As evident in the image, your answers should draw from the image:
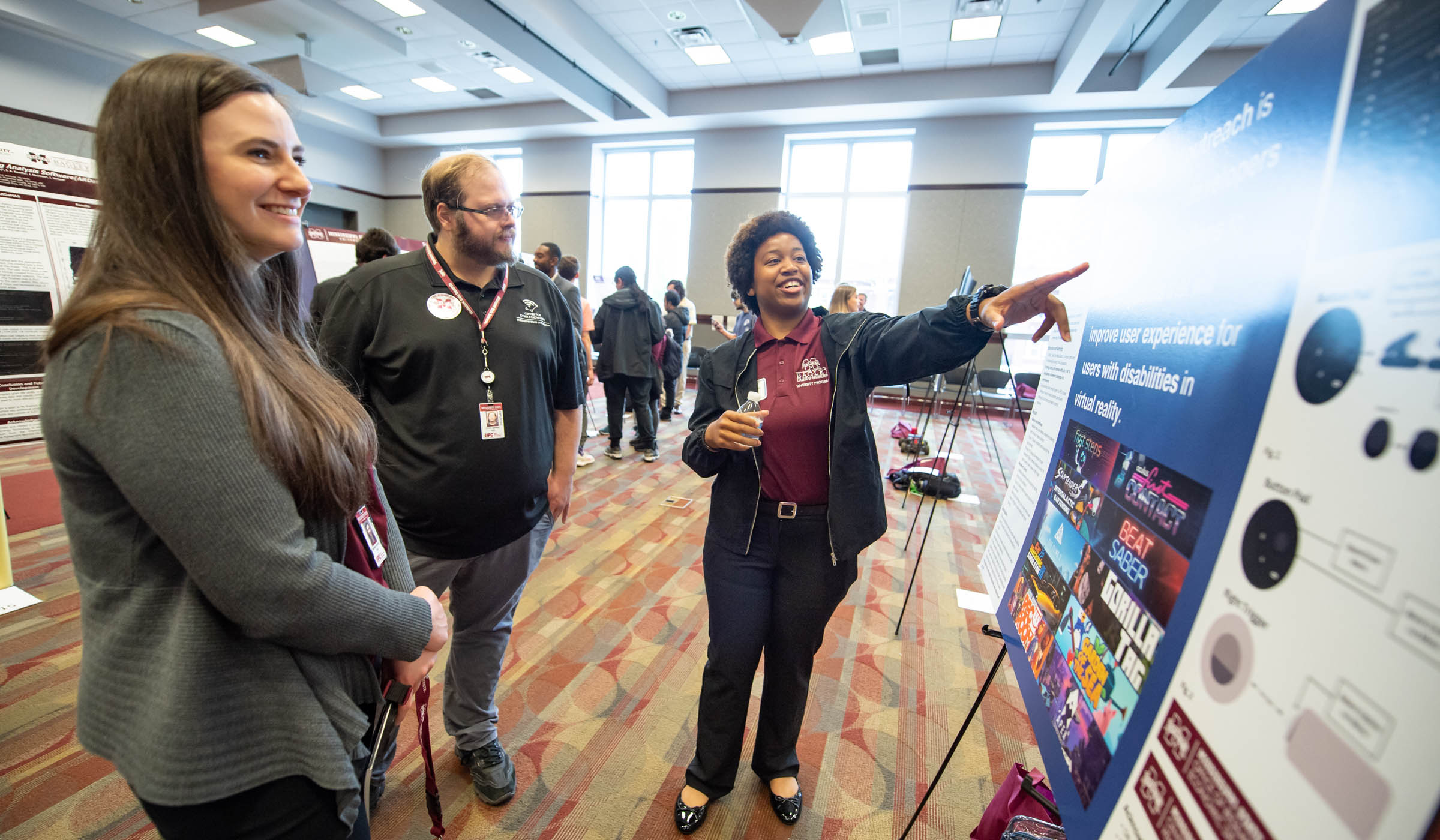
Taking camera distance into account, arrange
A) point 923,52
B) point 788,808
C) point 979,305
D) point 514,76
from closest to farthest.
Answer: point 979,305, point 788,808, point 923,52, point 514,76

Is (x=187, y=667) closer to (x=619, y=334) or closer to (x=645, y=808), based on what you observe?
(x=645, y=808)

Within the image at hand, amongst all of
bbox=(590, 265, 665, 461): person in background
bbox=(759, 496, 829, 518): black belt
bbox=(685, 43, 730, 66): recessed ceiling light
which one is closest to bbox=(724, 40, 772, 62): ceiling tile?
bbox=(685, 43, 730, 66): recessed ceiling light

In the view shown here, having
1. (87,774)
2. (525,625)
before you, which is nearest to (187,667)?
(87,774)

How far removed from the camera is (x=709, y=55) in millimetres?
7246

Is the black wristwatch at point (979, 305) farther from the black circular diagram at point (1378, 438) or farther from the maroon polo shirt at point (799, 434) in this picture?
the black circular diagram at point (1378, 438)

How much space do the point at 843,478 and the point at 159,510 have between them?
1178mm

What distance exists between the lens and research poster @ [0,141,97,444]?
3.35 meters

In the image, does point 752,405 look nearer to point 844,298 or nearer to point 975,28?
point 844,298

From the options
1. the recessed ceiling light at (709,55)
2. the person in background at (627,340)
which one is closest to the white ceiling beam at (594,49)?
the recessed ceiling light at (709,55)

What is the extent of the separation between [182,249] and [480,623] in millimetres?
1173

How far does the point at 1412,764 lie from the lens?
0.35m

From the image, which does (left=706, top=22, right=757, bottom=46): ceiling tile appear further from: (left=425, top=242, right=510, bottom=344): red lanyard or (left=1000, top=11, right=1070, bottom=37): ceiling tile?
(left=425, top=242, right=510, bottom=344): red lanyard

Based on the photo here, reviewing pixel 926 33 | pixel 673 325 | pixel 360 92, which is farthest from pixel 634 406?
pixel 360 92

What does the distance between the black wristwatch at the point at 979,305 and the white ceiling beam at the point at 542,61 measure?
6884 mm
